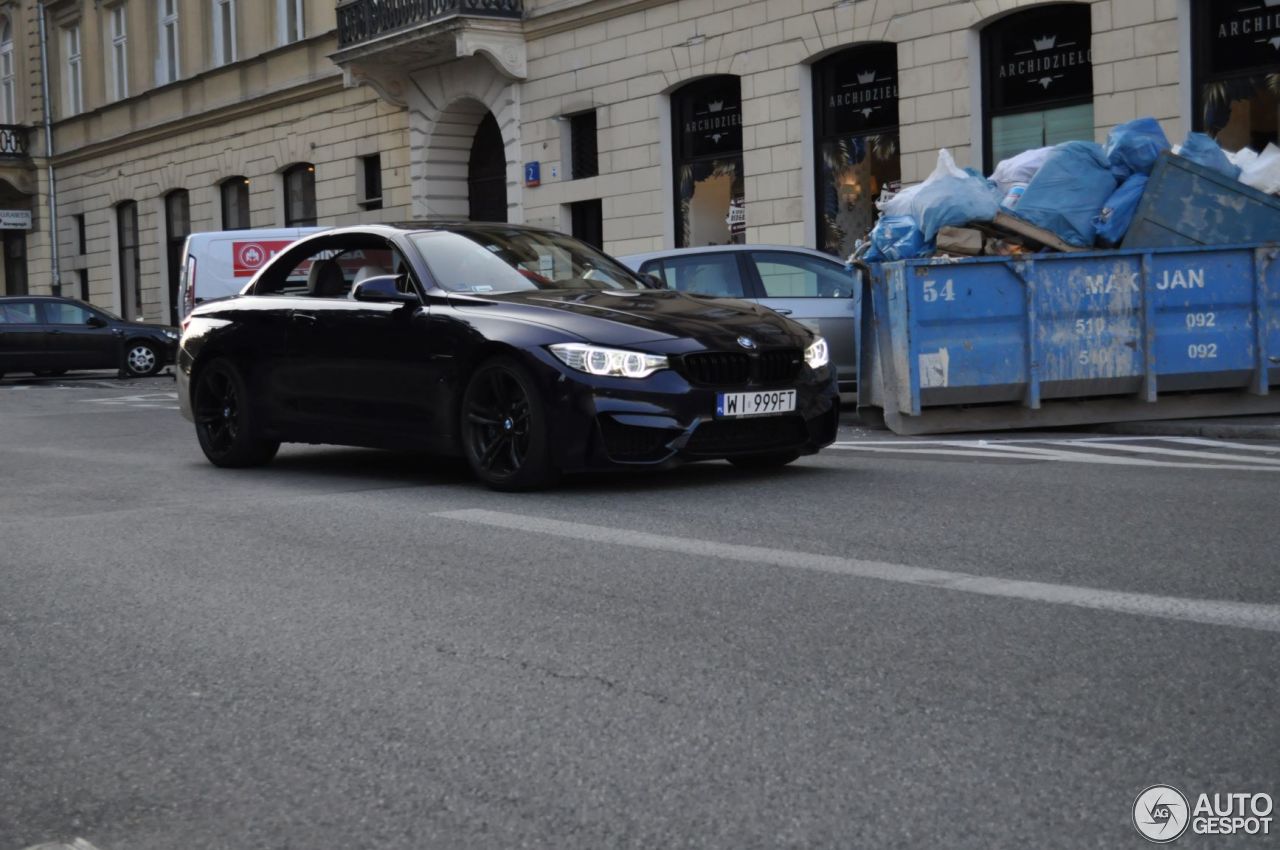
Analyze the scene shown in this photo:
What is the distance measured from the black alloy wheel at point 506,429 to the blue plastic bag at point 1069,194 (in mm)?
6030

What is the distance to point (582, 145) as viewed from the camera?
90.4 ft

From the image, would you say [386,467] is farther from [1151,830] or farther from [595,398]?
[1151,830]

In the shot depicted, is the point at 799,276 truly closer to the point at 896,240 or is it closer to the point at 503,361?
the point at 896,240

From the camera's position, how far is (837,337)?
48.7ft

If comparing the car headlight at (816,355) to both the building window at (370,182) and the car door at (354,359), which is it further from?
the building window at (370,182)

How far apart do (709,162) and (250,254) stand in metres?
6.77

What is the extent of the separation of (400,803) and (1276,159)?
38.3 ft

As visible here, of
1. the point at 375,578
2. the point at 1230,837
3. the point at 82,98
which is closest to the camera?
the point at 1230,837

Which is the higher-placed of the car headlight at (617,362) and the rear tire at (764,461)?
the car headlight at (617,362)

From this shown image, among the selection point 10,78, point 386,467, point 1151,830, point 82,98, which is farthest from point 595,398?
point 10,78

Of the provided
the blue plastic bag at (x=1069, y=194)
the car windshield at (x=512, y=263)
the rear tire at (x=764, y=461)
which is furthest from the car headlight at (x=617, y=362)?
the blue plastic bag at (x=1069, y=194)

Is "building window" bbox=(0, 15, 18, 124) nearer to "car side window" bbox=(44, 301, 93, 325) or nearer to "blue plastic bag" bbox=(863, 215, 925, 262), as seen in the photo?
"car side window" bbox=(44, 301, 93, 325)

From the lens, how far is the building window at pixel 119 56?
139 feet

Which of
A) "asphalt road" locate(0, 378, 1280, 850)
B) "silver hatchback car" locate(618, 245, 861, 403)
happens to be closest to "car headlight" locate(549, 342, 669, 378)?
"asphalt road" locate(0, 378, 1280, 850)
